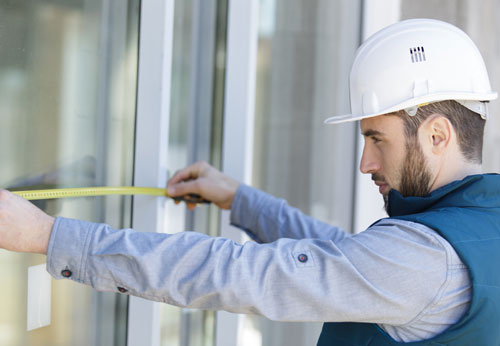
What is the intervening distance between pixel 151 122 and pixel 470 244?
96 centimetres

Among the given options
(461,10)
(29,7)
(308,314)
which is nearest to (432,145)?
(308,314)

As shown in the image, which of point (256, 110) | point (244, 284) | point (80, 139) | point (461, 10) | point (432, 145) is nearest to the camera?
point (244, 284)

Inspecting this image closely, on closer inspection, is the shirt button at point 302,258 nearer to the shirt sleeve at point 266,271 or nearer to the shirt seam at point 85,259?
the shirt sleeve at point 266,271

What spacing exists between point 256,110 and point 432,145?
40.4 inches

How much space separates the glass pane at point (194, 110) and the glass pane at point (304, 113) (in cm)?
31

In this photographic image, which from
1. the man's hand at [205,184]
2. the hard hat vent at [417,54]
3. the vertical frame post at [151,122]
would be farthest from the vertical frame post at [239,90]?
the hard hat vent at [417,54]

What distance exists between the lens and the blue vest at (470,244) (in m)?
1.22

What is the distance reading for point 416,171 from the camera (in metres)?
1.44

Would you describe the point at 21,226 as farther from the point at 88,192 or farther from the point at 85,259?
the point at 88,192

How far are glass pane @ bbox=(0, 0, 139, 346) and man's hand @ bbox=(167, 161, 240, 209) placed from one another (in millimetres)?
153

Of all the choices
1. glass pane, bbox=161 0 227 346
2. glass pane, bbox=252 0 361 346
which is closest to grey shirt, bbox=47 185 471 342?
glass pane, bbox=161 0 227 346

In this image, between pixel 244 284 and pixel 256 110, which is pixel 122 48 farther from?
pixel 244 284

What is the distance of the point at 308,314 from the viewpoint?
120cm

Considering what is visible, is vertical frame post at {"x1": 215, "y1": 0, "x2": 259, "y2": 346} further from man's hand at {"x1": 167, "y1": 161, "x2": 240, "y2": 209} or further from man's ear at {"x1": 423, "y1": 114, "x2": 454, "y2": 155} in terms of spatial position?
man's ear at {"x1": 423, "y1": 114, "x2": 454, "y2": 155}
